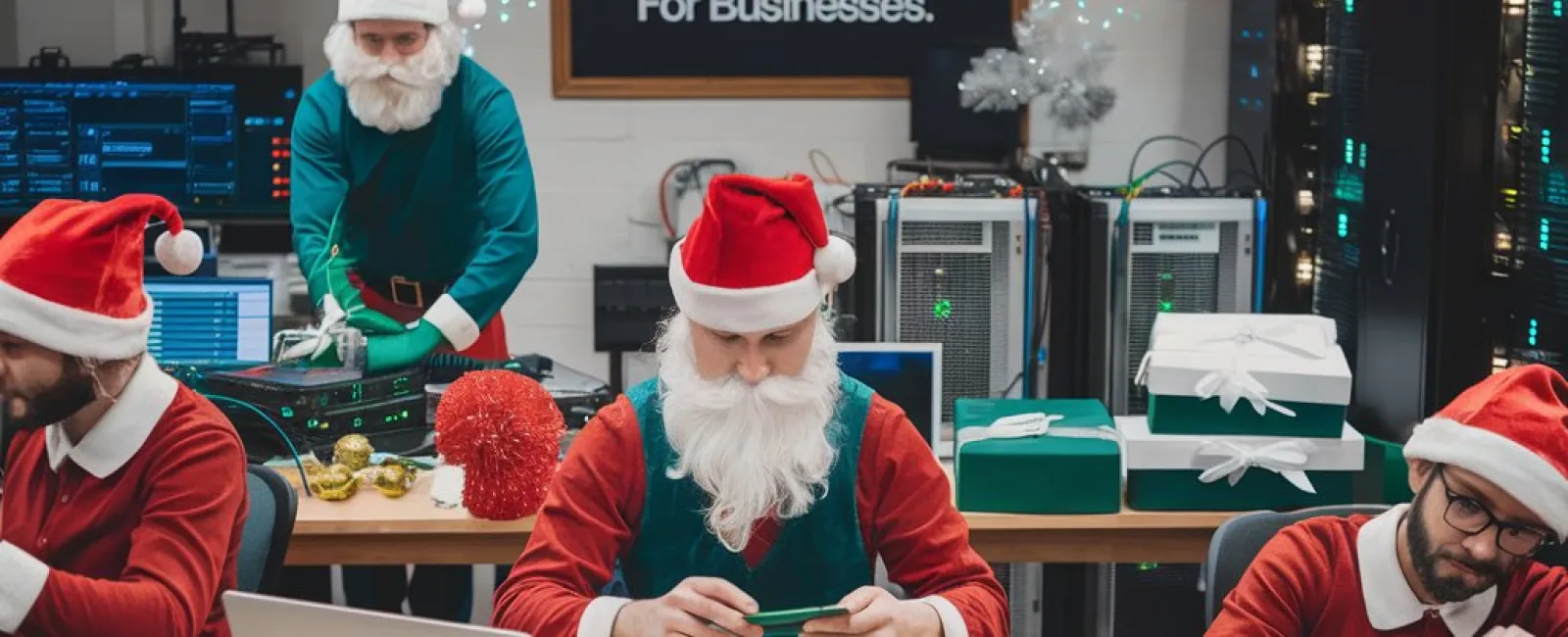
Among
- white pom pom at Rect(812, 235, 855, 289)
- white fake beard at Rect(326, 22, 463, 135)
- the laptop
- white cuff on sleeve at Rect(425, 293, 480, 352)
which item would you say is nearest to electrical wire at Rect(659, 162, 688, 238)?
white fake beard at Rect(326, 22, 463, 135)

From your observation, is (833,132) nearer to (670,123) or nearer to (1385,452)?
(670,123)

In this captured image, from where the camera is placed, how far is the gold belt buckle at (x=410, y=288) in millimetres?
4211

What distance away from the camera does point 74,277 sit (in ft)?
7.49

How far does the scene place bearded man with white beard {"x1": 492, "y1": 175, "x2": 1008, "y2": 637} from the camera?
2.36 m

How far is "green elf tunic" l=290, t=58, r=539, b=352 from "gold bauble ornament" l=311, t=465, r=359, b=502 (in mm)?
576

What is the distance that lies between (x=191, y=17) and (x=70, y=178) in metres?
0.61

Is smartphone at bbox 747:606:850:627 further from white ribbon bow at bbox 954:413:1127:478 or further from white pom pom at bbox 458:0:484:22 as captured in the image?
white pom pom at bbox 458:0:484:22

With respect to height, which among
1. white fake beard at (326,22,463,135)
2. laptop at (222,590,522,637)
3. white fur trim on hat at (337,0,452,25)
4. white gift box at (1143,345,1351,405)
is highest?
white fur trim on hat at (337,0,452,25)

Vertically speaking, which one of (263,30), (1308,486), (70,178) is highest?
(263,30)

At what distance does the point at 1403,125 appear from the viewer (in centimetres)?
382

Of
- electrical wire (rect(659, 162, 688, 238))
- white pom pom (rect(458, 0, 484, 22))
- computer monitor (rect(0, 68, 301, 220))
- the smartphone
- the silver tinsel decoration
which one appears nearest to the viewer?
the smartphone

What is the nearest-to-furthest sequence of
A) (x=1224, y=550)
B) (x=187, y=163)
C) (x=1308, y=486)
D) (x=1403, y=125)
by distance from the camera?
(x=1224, y=550) → (x=1308, y=486) → (x=1403, y=125) → (x=187, y=163)

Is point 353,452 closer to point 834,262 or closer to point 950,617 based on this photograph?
point 834,262

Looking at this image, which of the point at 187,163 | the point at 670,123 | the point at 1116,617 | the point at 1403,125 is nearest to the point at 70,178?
the point at 187,163
